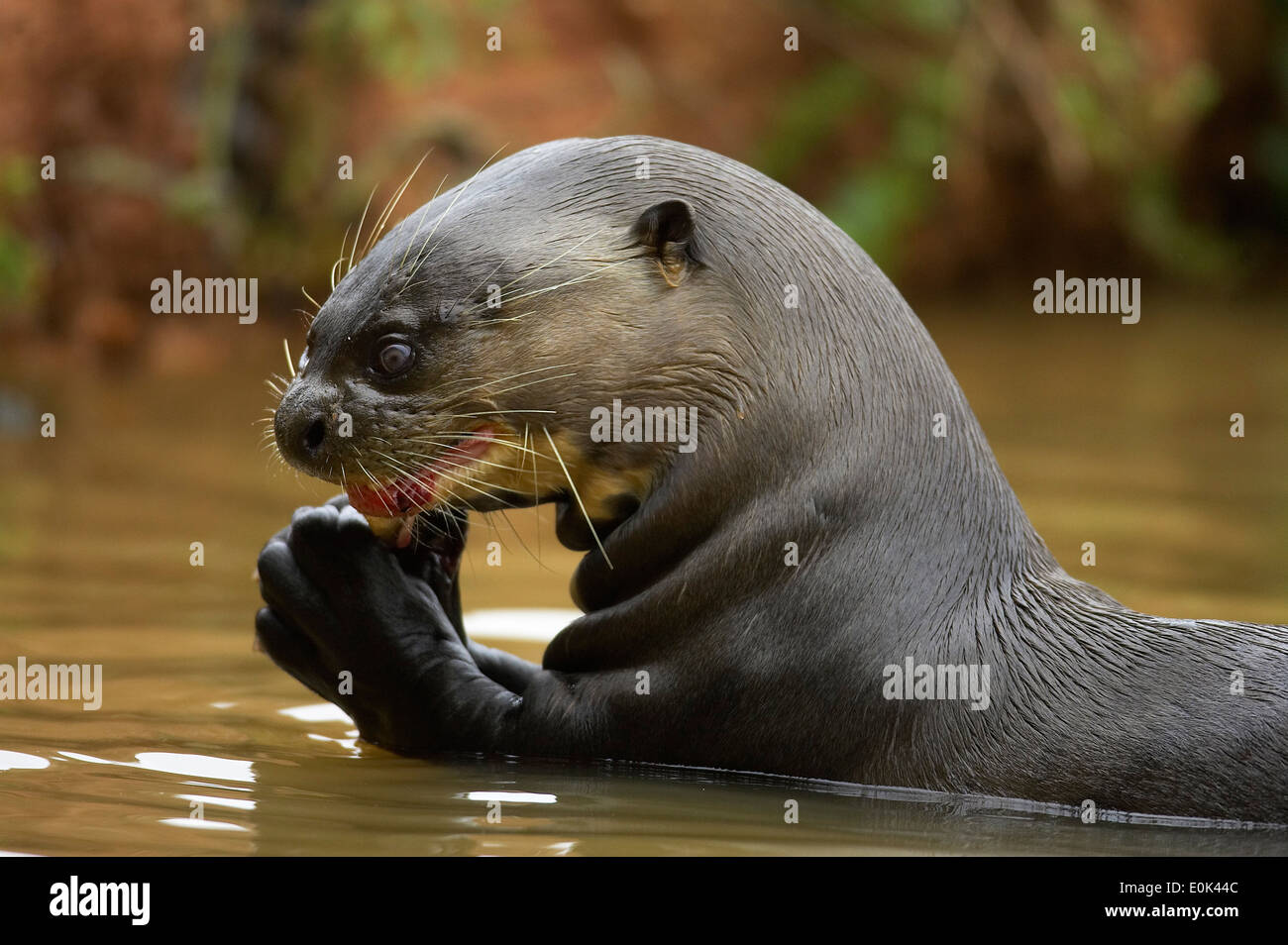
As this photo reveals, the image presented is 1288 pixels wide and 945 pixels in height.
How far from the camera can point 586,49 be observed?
14.7 meters

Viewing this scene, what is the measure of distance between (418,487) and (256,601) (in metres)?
2.35

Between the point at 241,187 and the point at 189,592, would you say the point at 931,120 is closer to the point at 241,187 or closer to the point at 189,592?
the point at 241,187

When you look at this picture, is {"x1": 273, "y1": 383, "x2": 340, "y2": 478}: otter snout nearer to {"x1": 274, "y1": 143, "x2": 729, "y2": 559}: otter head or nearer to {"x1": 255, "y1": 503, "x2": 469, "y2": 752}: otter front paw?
{"x1": 274, "y1": 143, "x2": 729, "y2": 559}: otter head

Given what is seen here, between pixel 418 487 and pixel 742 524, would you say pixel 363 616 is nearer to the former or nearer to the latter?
pixel 418 487

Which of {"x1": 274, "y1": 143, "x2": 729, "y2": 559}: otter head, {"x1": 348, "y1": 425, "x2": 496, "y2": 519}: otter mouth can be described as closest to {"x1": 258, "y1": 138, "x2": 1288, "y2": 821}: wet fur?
{"x1": 274, "y1": 143, "x2": 729, "y2": 559}: otter head

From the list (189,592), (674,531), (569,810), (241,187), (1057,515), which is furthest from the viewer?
(241,187)

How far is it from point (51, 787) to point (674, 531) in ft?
4.80

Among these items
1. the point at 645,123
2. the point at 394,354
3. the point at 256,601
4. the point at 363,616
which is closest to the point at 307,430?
the point at 394,354

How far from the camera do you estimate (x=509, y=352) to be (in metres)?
4.10

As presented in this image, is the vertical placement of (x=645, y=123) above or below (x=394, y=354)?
above

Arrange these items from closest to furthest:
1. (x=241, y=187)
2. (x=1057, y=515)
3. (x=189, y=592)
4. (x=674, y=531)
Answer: (x=674, y=531), (x=189, y=592), (x=1057, y=515), (x=241, y=187)

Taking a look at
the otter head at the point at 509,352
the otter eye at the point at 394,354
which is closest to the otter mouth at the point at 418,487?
the otter head at the point at 509,352

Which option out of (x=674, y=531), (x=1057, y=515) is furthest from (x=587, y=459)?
A: (x=1057, y=515)
